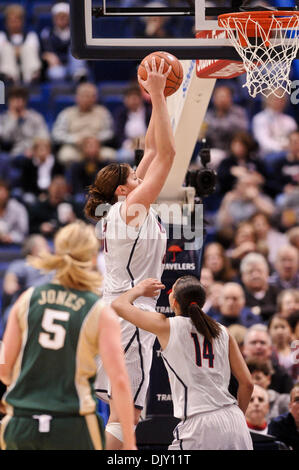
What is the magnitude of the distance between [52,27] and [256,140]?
3.88 m

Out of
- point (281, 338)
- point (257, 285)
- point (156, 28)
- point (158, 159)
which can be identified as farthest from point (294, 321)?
point (156, 28)

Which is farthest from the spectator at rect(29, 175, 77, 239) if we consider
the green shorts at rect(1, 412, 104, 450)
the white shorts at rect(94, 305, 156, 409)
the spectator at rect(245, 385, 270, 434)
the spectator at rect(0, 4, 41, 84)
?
the green shorts at rect(1, 412, 104, 450)

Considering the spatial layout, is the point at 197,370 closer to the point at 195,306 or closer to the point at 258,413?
the point at 195,306

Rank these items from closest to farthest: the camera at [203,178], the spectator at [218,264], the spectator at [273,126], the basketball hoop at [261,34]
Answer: the basketball hoop at [261,34]
the camera at [203,178]
the spectator at [218,264]
the spectator at [273,126]

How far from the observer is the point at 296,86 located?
37.3 ft

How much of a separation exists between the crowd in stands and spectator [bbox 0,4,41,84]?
2 cm

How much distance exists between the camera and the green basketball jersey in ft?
14.3

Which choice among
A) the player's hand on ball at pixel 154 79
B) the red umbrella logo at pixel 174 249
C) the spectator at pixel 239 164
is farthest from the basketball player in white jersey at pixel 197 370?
the spectator at pixel 239 164

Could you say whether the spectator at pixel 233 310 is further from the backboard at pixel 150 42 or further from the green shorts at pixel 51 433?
the green shorts at pixel 51 433

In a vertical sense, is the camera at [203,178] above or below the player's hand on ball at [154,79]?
below

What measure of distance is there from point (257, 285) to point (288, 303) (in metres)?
0.65

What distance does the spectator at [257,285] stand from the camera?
10000 millimetres

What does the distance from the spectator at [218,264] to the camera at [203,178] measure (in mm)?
3104
